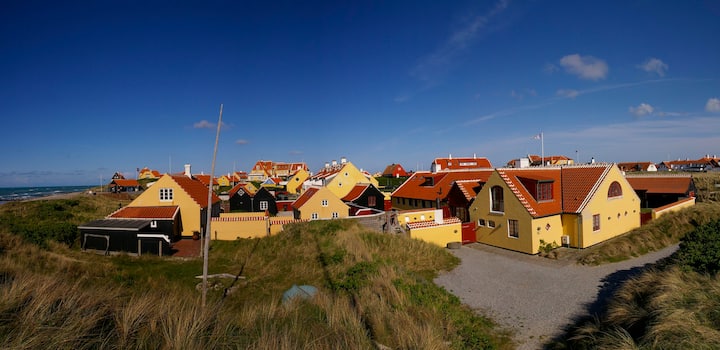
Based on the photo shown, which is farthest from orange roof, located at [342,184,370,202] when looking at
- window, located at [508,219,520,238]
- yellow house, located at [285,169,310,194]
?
yellow house, located at [285,169,310,194]

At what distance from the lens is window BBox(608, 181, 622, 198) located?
20297 mm

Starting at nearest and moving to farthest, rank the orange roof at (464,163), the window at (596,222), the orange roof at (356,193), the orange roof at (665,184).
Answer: the window at (596,222), the orange roof at (665,184), the orange roof at (356,193), the orange roof at (464,163)

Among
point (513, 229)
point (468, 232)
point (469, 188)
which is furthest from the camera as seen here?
point (469, 188)

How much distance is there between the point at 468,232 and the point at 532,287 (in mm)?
8231

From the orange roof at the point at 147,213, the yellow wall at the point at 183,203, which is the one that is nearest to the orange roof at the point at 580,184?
the yellow wall at the point at 183,203

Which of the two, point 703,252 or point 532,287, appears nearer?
point 703,252

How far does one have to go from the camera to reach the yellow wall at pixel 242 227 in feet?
72.1

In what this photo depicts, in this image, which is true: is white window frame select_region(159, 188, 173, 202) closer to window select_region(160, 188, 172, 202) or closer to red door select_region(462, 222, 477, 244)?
window select_region(160, 188, 172, 202)

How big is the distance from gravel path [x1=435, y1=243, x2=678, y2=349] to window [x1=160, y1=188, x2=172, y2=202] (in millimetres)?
20106

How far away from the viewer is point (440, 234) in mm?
20391

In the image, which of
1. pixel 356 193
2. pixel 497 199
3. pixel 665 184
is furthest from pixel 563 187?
pixel 665 184

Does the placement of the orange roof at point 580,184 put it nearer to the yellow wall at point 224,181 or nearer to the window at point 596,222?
the window at point 596,222

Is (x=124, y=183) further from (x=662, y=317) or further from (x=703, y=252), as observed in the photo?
(x=703, y=252)

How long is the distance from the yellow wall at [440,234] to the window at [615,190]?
365 inches
